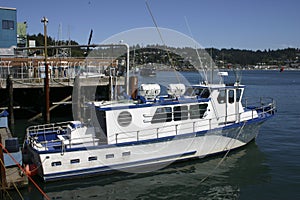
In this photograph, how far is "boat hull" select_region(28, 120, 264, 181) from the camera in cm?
1209

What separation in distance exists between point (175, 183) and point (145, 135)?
238 centimetres

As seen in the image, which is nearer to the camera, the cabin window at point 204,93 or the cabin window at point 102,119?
the cabin window at point 102,119

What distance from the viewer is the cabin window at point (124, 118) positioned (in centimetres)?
1310

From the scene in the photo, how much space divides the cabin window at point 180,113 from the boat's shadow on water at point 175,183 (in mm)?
2152

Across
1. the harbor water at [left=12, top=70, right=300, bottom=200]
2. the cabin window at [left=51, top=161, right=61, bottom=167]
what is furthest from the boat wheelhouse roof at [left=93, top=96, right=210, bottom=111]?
the harbor water at [left=12, top=70, right=300, bottom=200]

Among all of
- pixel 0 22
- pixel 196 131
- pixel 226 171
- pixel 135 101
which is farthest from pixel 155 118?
pixel 0 22

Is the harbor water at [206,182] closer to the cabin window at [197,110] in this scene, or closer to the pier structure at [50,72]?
the cabin window at [197,110]

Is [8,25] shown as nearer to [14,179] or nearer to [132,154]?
[14,179]

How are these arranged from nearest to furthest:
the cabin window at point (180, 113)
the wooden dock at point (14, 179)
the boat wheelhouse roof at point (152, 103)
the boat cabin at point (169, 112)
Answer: the wooden dock at point (14, 179)
the boat wheelhouse roof at point (152, 103)
the boat cabin at point (169, 112)
the cabin window at point (180, 113)

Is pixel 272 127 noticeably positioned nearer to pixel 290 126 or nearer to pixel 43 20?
pixel 290 126

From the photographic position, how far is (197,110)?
48.0 feet

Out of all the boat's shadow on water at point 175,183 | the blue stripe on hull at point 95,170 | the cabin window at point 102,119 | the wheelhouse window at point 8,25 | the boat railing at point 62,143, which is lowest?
the boat's shadow on water at point 175,183

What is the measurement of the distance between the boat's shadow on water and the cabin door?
2.22 m

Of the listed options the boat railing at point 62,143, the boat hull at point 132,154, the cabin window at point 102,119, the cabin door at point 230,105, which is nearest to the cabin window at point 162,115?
the boat hull at point 132,154
